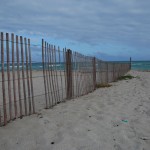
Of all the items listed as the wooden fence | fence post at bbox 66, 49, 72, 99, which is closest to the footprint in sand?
the wooden fence

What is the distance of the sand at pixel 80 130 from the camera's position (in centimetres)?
344

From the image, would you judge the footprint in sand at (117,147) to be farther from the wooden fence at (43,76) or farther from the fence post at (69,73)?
the fence post at (69,73)

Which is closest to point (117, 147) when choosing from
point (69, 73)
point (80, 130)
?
point (80, 130)

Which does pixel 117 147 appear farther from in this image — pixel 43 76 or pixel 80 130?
pixel 43 76

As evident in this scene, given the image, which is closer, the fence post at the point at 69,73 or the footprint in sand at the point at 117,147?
the footprint in sand at the point at 117,147

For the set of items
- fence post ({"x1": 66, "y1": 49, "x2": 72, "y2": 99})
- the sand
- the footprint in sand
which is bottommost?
the footprint in sand

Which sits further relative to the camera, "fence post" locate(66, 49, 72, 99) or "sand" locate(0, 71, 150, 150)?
"fence post" locate(66, 49, 72, 99)

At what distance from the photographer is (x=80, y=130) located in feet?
13.2

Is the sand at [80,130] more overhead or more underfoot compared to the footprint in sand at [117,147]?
more overhead

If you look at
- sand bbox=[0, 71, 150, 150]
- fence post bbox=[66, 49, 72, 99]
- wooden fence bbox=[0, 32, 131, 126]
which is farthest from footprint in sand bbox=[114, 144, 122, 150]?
fence post bbox=[66, 49, 72, 99]

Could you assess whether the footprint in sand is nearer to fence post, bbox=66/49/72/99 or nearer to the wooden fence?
the wooden fence

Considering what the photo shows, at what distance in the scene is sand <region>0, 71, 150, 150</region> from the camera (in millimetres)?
3441

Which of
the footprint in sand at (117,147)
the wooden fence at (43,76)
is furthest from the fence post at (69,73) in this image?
the footprint in sand at (117,147)

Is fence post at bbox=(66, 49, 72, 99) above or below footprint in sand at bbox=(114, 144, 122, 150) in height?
above
